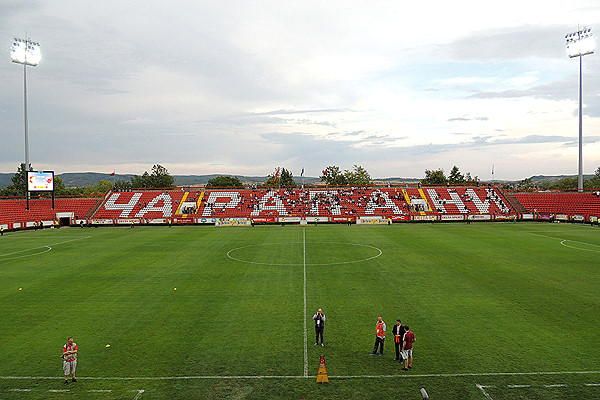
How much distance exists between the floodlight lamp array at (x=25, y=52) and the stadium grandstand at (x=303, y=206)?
2340cm

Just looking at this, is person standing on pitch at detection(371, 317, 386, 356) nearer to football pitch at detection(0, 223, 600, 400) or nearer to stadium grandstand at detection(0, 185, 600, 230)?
football pitch at detection(0, 223, 600, 400)

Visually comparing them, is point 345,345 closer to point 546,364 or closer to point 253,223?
point 546,364

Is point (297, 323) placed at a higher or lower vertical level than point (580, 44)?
lower

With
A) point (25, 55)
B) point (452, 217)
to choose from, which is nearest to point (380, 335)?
point (452, 217)

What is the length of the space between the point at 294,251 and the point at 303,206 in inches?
1422

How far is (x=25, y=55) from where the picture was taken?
177ft

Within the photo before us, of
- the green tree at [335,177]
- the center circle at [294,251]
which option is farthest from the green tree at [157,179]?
the center circle at [294,251]

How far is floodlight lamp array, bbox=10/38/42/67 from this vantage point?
174 ft

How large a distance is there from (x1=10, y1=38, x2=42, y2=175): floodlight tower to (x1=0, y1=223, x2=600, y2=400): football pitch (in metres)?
30.7

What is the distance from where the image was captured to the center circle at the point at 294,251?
2984cm

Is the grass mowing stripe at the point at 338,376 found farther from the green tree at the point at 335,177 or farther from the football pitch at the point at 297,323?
the green tree at the point at 335,177

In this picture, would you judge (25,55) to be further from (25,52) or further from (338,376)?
(338,376)

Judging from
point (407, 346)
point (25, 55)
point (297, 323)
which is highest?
point (25, 55)

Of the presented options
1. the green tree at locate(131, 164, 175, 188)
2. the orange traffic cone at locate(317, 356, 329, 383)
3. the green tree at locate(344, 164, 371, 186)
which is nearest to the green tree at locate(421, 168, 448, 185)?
the green tree at locate(344, 164, 371, 186)
